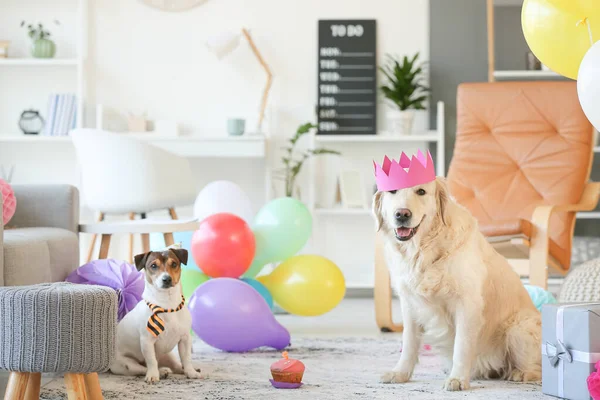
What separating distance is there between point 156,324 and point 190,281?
3.42 feet

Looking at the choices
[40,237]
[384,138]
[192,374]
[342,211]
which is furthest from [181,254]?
[384,138]

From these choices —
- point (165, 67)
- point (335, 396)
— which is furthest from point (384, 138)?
point (335, 396)

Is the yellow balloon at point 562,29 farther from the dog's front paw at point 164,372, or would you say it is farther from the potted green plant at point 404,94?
the potted green plant at point 404,94

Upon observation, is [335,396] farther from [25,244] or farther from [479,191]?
[479,191]

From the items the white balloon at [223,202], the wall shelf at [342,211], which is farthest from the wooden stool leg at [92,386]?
the wall shelf at [342,211]

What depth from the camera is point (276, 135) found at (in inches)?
199

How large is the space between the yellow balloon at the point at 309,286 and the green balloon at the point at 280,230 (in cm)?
18

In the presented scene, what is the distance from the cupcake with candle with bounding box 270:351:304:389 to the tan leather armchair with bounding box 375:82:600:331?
1.32m

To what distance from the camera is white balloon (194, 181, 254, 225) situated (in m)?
3.91

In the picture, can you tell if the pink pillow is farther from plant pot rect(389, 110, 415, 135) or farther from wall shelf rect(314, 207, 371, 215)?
plant pot rect(389, 110, 415, 135)

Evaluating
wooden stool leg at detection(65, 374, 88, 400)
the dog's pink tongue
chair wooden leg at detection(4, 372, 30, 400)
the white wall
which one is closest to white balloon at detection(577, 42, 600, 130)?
the dog's pink tongue

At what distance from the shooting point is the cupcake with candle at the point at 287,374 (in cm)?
235

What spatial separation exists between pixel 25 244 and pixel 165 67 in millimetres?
2831

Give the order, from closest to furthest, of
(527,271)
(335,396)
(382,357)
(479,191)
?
(335,396) → (382,357) → (527,271) → (479,191)
